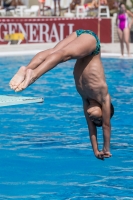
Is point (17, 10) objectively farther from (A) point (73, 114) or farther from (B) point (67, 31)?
(A) point (73, 114)

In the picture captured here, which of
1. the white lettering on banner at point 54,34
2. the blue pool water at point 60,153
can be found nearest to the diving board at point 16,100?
the blue pool water at point 60,153

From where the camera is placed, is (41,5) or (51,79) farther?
(41,5)

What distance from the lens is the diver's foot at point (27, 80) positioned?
5895mm

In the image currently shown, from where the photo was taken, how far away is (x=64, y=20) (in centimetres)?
2444

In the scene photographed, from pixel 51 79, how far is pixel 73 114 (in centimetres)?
491

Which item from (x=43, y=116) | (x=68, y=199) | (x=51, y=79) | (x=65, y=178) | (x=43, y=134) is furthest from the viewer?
(x=51, y=79)

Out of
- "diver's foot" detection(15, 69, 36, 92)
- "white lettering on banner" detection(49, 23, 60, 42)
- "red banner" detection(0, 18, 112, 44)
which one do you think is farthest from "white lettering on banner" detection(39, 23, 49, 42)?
"diver's foot" detection(15, 69, 36, 92)

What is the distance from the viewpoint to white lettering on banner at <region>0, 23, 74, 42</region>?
23.6m

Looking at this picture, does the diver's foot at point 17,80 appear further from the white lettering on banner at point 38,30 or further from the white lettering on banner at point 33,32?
the white lettering on banner at point 33,32

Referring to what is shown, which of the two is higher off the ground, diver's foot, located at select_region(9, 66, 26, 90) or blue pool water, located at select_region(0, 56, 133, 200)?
diver's foot, located at select_region(9, 66, 26, 90)

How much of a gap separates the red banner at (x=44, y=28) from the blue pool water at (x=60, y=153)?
9267 mm

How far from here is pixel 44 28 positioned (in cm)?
2422

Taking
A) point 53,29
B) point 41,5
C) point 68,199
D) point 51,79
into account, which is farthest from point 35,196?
point 41,5

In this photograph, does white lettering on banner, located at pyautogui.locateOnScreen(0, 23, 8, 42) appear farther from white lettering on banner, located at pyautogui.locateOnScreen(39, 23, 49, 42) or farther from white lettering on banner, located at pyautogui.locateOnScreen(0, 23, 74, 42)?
white lettering on banner, located at pyautogui.locateOnScreen(39, 23, 49, 42)
